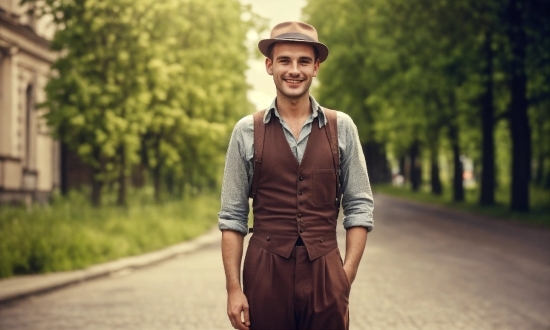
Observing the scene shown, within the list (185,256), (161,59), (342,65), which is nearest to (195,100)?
(161,59)

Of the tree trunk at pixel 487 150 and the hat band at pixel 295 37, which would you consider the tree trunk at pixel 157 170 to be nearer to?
the tree trunk at pixel 487 150

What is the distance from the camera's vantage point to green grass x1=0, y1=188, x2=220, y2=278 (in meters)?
14.2

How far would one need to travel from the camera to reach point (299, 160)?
363 centimetres

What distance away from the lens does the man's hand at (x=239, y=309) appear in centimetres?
363

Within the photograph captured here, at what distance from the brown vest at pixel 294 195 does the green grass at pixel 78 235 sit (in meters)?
10.6

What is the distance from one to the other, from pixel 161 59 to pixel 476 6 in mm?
10555

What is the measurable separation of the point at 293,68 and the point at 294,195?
0.49 meters

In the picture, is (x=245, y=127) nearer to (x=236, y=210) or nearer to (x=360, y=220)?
(x=236, y=210)

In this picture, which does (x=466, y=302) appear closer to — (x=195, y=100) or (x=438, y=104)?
(x=195, y=100)

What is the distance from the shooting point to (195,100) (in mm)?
27031

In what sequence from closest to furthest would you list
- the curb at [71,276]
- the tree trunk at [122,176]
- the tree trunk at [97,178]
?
1. the curb at [71,276]
2. the tree trunk at [97,178]
3. the tree trunk at [122,176]

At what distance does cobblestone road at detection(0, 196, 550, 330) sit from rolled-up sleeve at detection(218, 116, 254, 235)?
5.59 m

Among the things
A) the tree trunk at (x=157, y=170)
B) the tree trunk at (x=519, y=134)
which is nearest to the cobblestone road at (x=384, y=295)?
the tree trunk at (x=519, y=134)

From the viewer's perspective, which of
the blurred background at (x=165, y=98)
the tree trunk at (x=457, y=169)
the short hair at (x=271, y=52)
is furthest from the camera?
the tree trunk at (x=457, y=169)
